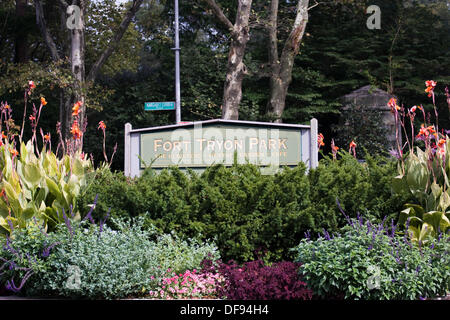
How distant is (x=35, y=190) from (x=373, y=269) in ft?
10.4

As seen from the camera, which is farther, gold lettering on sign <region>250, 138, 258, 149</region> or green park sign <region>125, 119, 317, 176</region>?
gold lettering on sign <region>250, 138, 258, 149</region>

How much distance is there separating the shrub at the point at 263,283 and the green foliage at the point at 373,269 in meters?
0.11

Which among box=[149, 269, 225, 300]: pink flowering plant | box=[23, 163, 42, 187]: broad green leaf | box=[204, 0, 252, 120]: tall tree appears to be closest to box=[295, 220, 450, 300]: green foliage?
box=[149, 269, 225, 300]: pink flowering plant

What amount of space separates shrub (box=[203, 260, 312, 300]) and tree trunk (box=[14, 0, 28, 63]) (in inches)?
727

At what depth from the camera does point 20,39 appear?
20.3 metres

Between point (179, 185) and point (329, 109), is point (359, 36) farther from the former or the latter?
point (179, 185)

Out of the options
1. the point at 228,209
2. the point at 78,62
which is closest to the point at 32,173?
the point at 228,209

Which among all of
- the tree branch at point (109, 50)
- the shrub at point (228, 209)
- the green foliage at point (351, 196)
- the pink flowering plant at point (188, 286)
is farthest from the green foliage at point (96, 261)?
the tree branch at point (109, 50)

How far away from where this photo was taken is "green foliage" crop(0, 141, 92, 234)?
15.1ft

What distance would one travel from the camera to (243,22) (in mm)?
13039

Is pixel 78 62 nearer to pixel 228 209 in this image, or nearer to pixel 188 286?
pixel 228 209

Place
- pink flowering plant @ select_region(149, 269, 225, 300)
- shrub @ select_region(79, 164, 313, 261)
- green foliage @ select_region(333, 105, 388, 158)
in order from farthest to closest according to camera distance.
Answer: green foliage @ select_region(333, 105, 388, 158), shrub @ select_region(79, 164, 313, 261), pink flowering plant @ select_region(149, 269, 225, 300)

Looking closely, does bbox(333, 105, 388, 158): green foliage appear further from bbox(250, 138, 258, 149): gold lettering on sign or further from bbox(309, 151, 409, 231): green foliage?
bbox(309, 151, 409, 231): green foliage

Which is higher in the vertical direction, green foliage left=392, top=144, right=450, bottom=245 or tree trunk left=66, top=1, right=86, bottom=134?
tree trunk left=66, top=1, right=86, bottom=134
